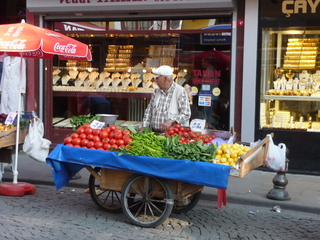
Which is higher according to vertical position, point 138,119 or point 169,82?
point 169,82

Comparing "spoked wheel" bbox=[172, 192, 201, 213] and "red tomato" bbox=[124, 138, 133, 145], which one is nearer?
"red tomato" bbox=[124, 138, 133, 145]

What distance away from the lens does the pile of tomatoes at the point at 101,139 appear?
6184mm

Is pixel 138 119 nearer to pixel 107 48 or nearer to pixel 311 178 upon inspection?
pixel 107 48

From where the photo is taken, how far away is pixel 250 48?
31.7 ft

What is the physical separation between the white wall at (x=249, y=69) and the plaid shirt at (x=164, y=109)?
2628 mm

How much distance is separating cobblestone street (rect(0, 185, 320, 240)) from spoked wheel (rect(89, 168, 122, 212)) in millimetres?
89

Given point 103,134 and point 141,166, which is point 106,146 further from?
point 141,166

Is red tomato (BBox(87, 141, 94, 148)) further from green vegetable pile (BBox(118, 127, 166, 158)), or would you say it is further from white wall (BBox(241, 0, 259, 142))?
white wall (BBox(241, 0, 259, 142))

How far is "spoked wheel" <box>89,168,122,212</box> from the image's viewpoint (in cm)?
668

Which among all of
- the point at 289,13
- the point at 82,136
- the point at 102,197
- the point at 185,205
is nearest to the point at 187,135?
Result: the point at 185,205

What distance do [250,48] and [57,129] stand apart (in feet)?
15.9

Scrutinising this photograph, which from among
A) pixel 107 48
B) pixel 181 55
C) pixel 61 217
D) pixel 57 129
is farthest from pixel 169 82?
pixel 57 129

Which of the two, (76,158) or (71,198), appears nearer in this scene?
(76,158)

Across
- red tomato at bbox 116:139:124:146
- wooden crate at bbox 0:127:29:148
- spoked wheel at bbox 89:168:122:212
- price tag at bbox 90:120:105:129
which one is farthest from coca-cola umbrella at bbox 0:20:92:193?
red tomato at bbox 116:139:124:146
